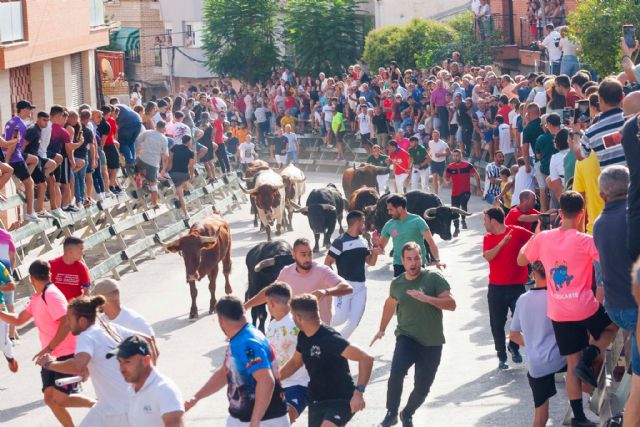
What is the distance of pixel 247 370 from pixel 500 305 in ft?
18.3

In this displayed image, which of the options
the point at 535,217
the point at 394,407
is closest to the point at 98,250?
the point at 535,217

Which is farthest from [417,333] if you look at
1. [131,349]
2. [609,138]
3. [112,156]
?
[112,156]

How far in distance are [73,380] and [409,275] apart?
3.45m

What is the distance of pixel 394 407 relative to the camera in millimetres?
11773

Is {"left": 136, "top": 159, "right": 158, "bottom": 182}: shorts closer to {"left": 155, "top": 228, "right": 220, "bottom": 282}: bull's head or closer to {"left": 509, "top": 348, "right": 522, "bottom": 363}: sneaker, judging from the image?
{"left": 155, "top": 228, "right": 220, "bottom": 282}: bull's head

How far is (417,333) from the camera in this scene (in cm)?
1162

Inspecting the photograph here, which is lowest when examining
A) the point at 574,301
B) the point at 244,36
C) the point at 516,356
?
the point at 516,356

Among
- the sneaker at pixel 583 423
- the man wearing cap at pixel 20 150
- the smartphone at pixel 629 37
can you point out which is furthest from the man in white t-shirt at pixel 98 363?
the man wearing cap at pixel 20 150

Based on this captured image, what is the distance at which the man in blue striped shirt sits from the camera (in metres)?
11.4

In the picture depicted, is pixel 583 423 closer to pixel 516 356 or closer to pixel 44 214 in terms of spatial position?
pixel 516 356

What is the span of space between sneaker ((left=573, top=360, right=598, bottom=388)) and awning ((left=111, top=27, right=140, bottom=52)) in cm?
5609

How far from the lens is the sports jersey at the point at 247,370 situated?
8984 millimetres

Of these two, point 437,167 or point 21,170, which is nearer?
point 21,170

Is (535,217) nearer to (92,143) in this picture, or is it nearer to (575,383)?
(575,383)
